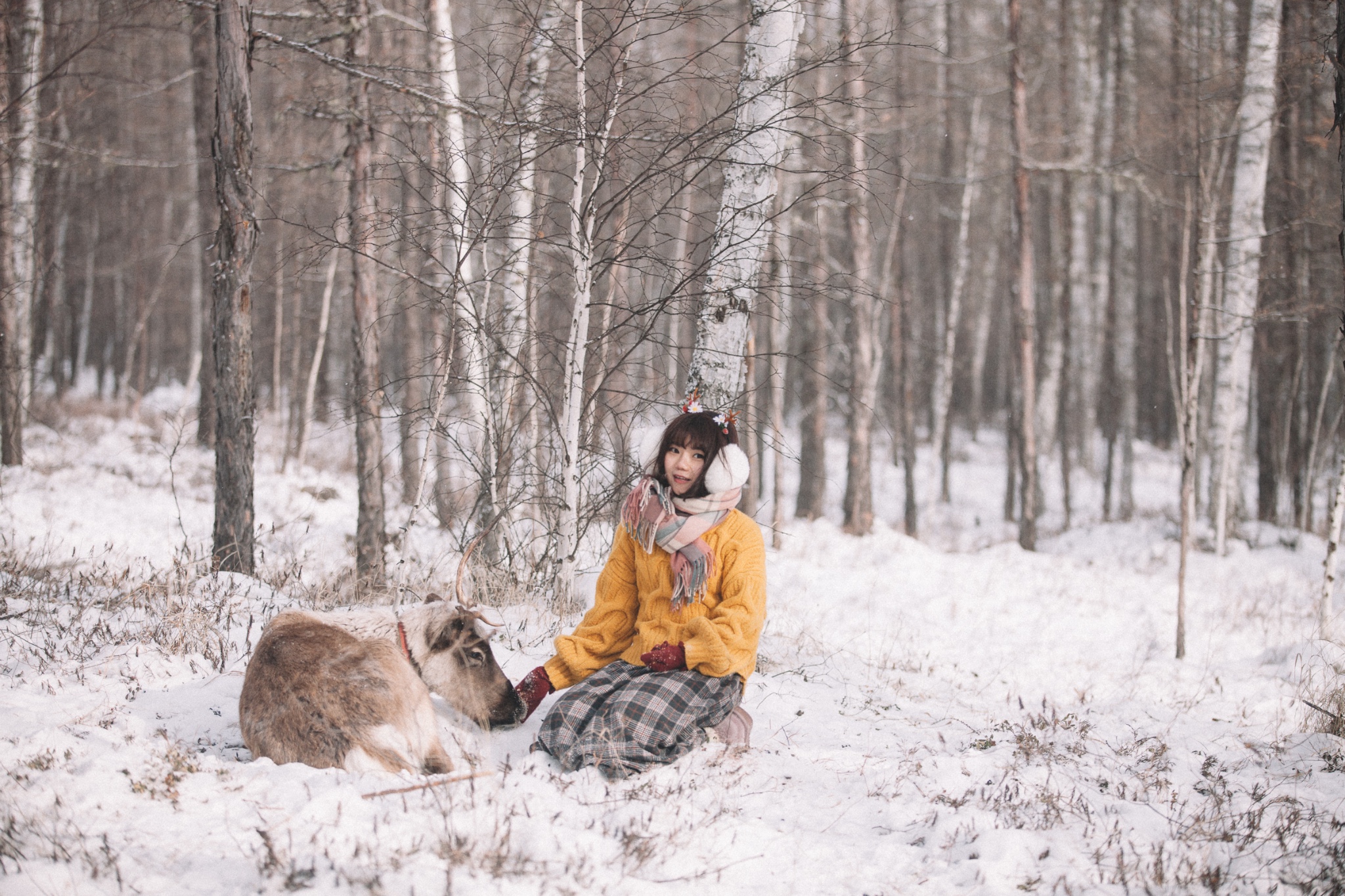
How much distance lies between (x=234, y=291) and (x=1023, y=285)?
37.8ft

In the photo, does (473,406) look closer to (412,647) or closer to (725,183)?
(725,183)

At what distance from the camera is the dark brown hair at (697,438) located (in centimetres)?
366

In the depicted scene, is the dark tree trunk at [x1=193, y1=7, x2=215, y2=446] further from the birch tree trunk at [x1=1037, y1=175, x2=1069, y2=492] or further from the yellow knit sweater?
the birch tree trunk at [x1=1037, y1=175, x2=1069, y2=492]

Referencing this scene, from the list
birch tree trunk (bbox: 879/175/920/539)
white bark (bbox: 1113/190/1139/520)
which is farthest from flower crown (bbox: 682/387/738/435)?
white bark (bbox: 1113/190/1139/520)

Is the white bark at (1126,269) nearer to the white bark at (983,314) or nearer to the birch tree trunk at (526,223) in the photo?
the white bark at (983,314)

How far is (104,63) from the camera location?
14742 millimetres

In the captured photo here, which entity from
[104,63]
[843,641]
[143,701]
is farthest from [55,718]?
[104,63]

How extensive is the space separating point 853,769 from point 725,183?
3.63m

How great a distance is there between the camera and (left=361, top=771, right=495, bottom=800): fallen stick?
2.77m

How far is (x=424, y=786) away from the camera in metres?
2.77

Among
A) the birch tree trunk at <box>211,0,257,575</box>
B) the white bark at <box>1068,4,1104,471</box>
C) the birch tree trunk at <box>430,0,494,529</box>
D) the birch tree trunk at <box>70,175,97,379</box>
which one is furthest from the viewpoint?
the birch tree trunk at <box>70,175,97,379</box>

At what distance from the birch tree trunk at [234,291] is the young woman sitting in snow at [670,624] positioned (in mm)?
3524

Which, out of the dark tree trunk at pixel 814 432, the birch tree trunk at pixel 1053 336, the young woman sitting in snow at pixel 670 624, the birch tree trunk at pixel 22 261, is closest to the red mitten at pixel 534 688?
the young woman sitting in snow at pixel 670 624

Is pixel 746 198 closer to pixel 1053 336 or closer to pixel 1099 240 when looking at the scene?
pixel 1053 336
